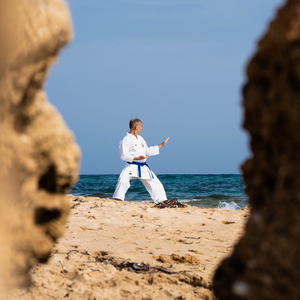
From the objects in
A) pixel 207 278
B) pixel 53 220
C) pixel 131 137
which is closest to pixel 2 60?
pixel 53 220

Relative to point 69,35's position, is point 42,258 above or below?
below

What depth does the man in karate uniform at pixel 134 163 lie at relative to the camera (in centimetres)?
896

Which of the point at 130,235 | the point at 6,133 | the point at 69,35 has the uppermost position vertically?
the point at 69,35

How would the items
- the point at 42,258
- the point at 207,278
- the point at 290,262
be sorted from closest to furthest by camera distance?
1. the point at 290,262
2. the point at 42,258
3. the point at 207,278

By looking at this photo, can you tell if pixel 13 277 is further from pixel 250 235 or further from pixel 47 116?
pixel 250 235

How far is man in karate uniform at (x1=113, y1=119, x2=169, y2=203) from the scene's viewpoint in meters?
8.96

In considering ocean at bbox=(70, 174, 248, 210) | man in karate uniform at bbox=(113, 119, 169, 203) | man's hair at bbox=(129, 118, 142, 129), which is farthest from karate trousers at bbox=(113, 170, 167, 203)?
ocean at bbox=(70, 174, 248, 210)

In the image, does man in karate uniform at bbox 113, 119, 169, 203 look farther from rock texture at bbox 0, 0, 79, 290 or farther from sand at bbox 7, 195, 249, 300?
rock texture at bbox 0, 0, 79, 290

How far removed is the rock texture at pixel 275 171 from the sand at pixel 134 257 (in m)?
1.26

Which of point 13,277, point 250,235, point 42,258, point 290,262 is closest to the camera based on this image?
point 290,262

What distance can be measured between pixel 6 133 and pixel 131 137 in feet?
25.0

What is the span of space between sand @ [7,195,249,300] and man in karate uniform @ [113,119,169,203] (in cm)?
263

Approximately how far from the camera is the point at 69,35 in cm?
160

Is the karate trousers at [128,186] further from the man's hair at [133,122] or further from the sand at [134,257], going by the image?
the sand at [134,257]
